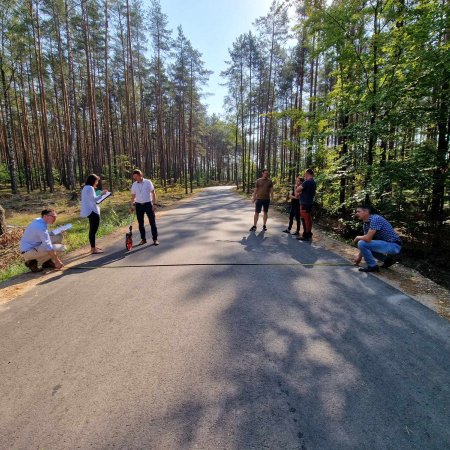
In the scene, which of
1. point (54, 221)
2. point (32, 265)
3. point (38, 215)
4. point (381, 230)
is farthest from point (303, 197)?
point (38, 215)

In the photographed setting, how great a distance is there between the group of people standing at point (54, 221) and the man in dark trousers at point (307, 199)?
4.16 metres

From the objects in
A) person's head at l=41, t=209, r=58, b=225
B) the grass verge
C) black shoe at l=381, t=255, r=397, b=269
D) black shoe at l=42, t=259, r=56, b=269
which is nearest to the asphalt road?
black shoe at l=381, t=255, r=397, b=269

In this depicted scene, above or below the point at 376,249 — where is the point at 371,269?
below

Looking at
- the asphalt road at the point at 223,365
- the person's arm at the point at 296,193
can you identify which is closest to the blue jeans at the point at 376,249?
the asphalt road at the point at 223,365

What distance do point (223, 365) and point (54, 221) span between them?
14.8 feet

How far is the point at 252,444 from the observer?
1728 millimetres

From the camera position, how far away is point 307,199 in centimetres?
755

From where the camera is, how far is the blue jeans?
15.8ft

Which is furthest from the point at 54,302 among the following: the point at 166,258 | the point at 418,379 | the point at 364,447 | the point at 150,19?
the point at 150,19

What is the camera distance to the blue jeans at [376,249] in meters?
4.82

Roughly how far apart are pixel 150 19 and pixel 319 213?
77.7 ft

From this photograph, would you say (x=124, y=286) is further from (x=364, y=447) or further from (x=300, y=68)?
(x=300, y=68)

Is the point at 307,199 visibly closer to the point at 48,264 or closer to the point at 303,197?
the point at 303,197

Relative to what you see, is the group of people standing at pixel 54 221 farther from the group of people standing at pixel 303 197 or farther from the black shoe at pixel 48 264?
the group of people standing at pixel 303 197
